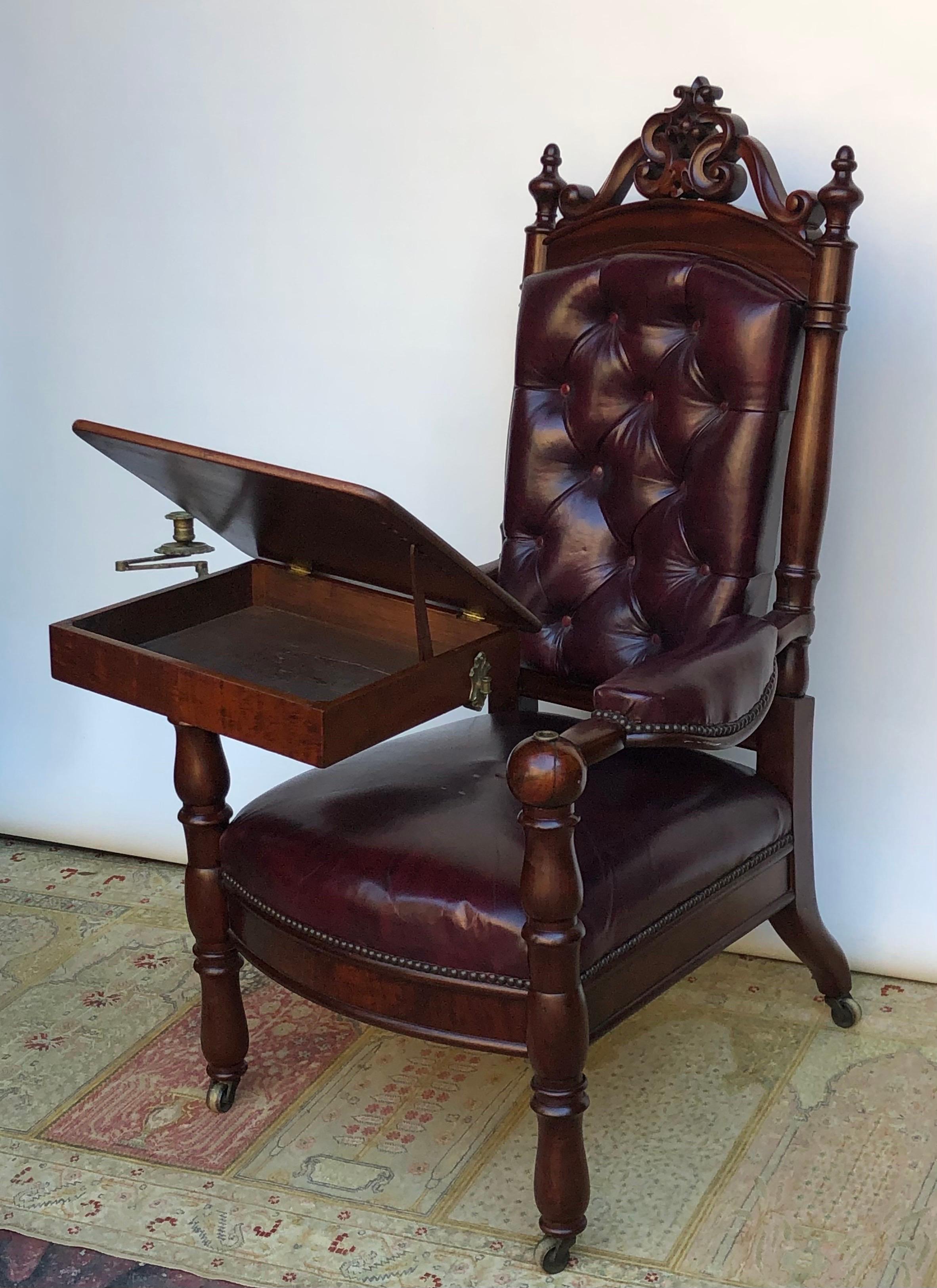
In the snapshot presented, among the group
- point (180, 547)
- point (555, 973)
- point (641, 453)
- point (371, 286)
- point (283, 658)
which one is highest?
point (371, 286)

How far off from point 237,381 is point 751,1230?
195cm

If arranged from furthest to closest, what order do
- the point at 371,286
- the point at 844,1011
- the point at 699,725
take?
the point at 371,286, the point at 844,1011, the point at 699,725

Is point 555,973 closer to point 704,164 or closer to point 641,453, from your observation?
point 641,453

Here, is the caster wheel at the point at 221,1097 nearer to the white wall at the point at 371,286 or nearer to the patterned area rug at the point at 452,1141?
the patterned area rug at the point at 452,1141

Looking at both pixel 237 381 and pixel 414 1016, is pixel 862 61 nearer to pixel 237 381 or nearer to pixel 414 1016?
pixel 237 381

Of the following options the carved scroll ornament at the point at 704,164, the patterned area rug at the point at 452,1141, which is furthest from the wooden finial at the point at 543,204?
the patterned area rug at the point at 452,1141

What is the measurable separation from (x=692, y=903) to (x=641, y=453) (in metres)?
0.74

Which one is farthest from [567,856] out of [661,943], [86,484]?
[86,484]

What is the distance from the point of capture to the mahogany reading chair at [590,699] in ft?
6.15

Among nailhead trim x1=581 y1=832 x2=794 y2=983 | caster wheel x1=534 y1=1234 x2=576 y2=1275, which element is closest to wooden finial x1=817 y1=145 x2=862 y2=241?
nailhead trim x1=581 y1=832 x2=794 y2=983

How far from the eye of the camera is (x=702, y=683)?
76.3 inches

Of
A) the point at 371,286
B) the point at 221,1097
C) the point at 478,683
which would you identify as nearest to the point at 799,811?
the point at 478,683

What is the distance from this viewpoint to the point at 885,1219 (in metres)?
2.04

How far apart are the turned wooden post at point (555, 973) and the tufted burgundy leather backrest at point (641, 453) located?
606 millimetres
